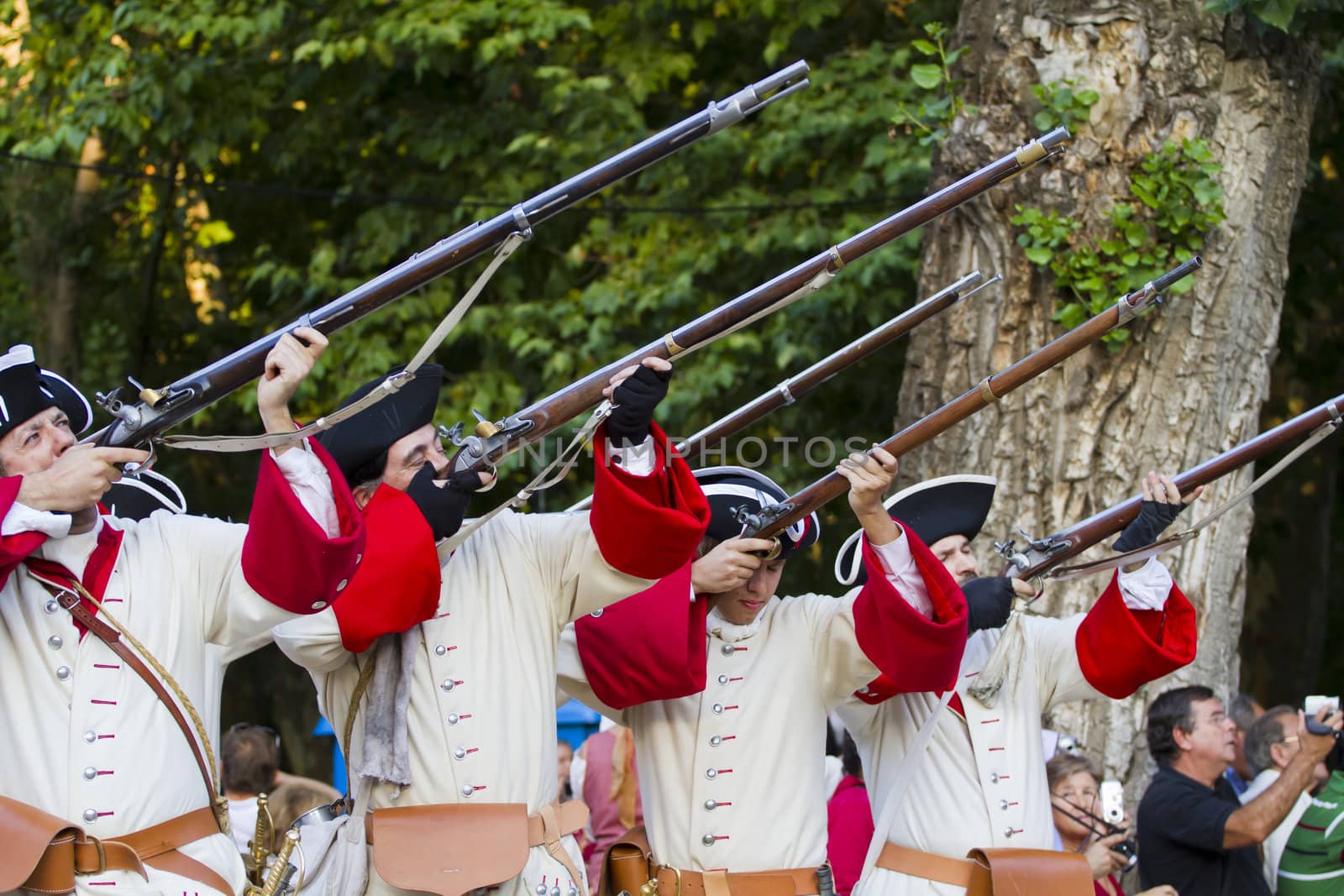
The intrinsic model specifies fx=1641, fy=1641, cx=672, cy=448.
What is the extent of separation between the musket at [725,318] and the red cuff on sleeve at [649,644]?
0.62 meters

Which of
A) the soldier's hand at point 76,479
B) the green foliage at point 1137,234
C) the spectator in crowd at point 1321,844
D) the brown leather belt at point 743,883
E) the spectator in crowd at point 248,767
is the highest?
the green foliage at point 1137,234

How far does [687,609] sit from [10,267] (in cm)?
1010

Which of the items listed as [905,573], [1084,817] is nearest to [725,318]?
[905,573]

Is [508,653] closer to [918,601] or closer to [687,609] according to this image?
[687,609]

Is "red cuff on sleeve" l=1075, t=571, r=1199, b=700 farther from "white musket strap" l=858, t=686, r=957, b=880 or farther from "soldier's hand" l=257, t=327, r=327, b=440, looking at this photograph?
"soldier's hand" l=257, t=327, r=327, b=440

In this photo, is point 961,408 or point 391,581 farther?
point 961,408

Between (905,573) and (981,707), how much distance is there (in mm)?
909

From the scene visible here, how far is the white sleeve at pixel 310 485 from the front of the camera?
373cm

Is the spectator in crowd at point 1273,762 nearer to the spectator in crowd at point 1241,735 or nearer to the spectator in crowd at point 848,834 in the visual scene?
the spectator in crowd at point 1241,735

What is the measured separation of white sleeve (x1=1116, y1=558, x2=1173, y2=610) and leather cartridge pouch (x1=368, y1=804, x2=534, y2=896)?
2.06 m

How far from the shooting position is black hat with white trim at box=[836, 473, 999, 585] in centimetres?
513

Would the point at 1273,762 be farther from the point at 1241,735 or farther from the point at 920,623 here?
the point at 920,623

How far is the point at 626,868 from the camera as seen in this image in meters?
4.72

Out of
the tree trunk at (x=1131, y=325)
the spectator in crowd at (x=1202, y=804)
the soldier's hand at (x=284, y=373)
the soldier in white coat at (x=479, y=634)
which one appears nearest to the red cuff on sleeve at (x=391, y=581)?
the soldier in white coat at (x=479, y=634)
